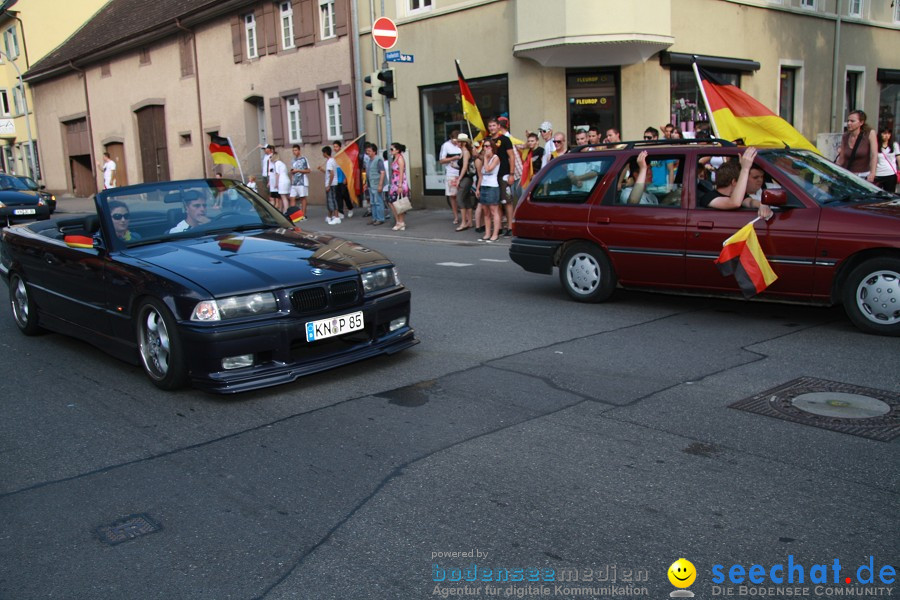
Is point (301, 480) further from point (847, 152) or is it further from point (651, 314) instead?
point (847, 152)

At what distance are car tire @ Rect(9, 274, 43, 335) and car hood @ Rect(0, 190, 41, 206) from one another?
17.8 m

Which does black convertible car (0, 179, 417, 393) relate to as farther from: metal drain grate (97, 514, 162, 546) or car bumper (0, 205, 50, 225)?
car bumper (0, 205, 50, 225)

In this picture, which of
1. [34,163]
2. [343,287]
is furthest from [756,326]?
[34,163]

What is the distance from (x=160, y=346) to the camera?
5746 mm

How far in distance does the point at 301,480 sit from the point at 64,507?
114 centimetres

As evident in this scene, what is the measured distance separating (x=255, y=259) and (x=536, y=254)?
3.96m

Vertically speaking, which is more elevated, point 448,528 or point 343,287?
point 343,287

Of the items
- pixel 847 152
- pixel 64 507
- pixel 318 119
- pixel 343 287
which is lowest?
pixel 64 507

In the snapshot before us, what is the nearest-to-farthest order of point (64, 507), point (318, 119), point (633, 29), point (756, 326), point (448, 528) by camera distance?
point (448, 528), point (64, 507), point (756, 326), point (633, 29), point (318, 119)

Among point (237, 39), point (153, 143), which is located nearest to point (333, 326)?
point (237, 39)

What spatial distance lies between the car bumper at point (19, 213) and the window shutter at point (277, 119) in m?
7.29

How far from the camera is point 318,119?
24.6 meters

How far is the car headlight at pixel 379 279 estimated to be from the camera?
238 inches

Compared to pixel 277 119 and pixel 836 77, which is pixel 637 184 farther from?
pixel 277 119
